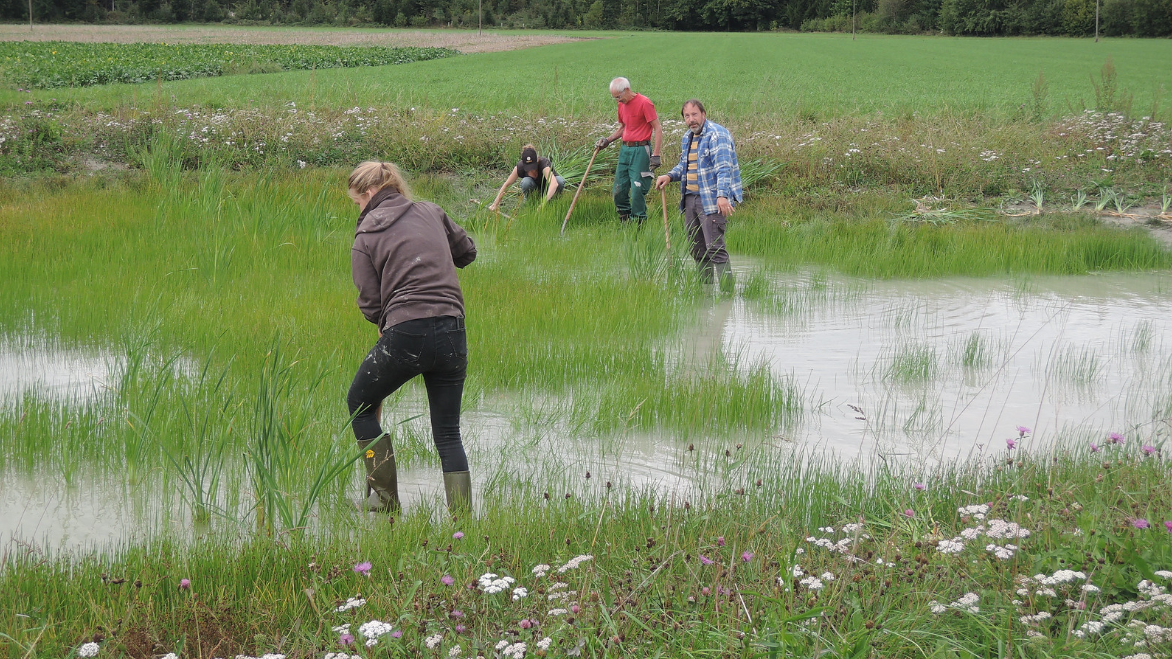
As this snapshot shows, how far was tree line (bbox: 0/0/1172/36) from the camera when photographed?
66.4 meters

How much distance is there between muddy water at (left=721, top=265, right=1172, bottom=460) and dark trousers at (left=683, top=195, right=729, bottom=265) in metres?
0.56

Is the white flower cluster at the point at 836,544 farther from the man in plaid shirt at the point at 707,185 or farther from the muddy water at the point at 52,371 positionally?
the man in plaid shirt at the point at 707,185

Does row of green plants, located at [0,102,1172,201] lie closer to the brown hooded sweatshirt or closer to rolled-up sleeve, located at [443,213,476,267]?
rolled-up sleeve, located at [443,213,476,267]

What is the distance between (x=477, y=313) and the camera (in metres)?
7.56

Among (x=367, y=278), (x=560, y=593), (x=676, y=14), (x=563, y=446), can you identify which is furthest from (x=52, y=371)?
(x=676, y=14)

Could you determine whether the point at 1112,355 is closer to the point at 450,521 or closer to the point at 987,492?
the point at 987,492

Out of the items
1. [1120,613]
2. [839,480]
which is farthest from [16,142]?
[1120,613]

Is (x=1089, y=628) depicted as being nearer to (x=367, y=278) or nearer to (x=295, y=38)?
(x=367, y=278)

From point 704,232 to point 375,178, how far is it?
197 inches

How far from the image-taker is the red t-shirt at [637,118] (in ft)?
35.4

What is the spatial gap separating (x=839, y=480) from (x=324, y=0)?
92.9 m

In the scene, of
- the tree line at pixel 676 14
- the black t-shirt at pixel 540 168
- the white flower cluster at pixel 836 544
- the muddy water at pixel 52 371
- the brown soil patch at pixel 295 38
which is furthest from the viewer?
the tree line at pixel 676 14

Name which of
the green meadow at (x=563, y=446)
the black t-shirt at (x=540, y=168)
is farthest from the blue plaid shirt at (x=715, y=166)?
the black t-shirt at (x=540, y=168)

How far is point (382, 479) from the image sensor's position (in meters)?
4.23
